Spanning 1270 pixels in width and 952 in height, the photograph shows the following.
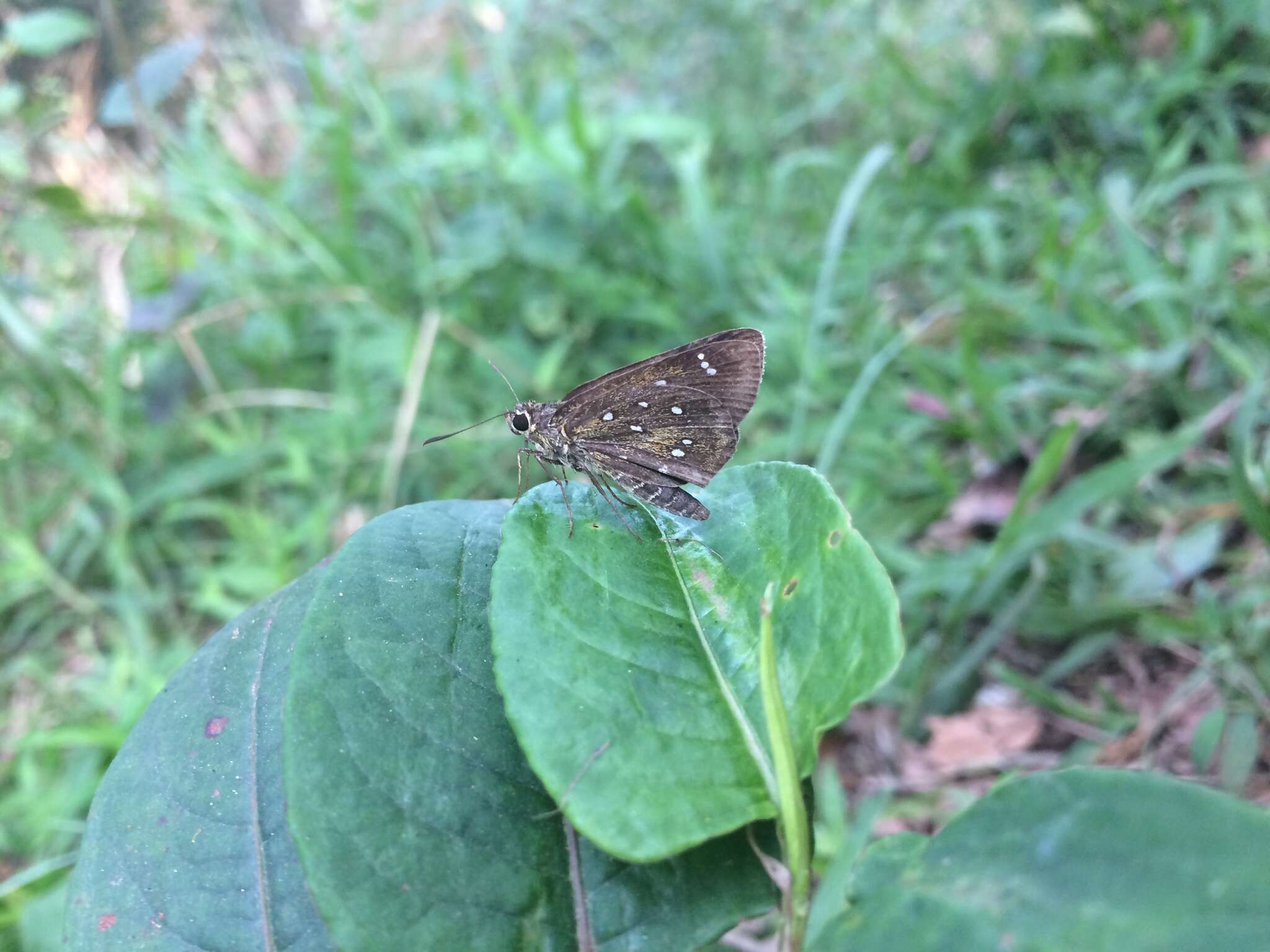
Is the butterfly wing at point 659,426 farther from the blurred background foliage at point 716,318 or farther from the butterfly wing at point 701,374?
the blurred background foliage at point 716,318

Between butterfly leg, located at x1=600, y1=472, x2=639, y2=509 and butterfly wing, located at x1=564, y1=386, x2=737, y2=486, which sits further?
butterfly wing, located at x1=564, y1=386, x2=737, y2=486

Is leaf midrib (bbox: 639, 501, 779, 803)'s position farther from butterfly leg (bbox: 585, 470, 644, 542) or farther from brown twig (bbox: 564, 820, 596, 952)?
brown twig (bbox: 564, 820, 596, 952)

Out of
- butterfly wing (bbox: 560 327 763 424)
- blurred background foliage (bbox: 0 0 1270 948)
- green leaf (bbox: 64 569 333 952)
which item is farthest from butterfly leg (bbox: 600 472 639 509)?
blurred background foliage (bbox: 0 0 1270 948)

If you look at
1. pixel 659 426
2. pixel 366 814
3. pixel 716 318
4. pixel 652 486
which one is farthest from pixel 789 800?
pixel 716 318

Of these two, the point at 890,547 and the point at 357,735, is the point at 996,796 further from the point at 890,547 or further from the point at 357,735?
the point at 890,547

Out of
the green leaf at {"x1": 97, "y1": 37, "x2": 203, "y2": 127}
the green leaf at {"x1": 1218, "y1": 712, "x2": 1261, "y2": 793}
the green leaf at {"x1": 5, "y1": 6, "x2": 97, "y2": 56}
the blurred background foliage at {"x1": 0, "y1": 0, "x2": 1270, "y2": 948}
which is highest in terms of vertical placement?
the green leaf at {"x1": 5, "y1": 6, "x2": 97, "y2": 56}

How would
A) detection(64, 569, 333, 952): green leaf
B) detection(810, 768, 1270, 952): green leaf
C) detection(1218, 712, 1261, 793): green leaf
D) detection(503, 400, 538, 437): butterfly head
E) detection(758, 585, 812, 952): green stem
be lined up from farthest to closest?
detection(503, 400, 538, 437): butterfly head
detection(1218, 712, 1261, 793): green leaf
detection(64, 569, 333, 952): green leaf
detection(758, 585, 812, 952): green stem
detection(810, 768, 1270, 952): green leaf

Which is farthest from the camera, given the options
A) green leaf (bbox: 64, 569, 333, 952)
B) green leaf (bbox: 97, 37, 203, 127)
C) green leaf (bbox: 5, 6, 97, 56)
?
green leaf (bbox: 97, 37, 203, 127)

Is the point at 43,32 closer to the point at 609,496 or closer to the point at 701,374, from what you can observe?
the point at 701,374
